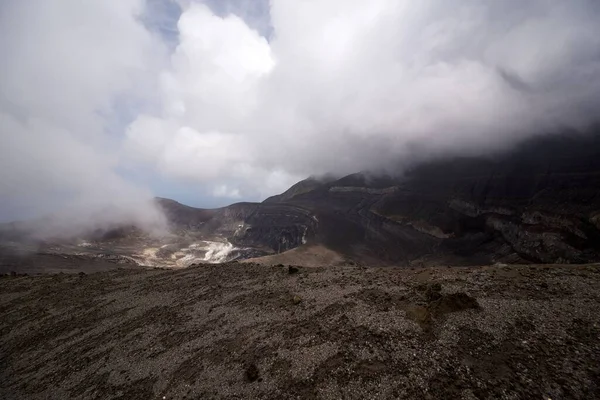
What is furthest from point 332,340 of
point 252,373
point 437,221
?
point 437,221

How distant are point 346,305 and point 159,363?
9193 millimetres

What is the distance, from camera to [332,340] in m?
13.3

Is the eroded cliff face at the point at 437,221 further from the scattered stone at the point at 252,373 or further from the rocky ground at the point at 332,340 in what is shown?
the scattered stone at the point at 252,373

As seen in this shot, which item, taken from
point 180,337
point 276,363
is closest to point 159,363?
point 180,337

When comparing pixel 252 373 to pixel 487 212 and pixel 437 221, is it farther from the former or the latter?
pixel 437 221

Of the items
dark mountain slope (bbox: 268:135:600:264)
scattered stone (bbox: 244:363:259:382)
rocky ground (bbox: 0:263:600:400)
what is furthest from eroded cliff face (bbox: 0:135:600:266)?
scattered stone (bbox: 244:363:259:382)

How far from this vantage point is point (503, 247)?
7175 centimetres

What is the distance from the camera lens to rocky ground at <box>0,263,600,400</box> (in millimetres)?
10734

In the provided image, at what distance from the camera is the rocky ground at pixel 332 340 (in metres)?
10.7

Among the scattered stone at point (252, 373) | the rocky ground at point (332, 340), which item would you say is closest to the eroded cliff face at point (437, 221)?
the rocky ground at point (332, 340)

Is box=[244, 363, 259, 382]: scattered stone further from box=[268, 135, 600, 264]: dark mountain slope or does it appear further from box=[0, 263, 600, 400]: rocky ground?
box=[268, 135, 600, 264]: dark mountain slope

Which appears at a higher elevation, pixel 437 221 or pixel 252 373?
pixel 437 221

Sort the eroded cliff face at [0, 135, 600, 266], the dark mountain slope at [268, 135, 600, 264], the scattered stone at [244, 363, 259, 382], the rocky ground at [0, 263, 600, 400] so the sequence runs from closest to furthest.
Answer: the rocky ground at [0, 263, 600, 400], the scattered stone at [244, 363, 259, 382], the dark mountain slope at [268, 135, 600, 264], the eroded cliff face at [0, 135, 600, 266]

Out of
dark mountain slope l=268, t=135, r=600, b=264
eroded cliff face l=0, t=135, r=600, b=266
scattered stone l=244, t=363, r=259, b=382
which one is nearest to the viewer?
scattered stone l=244, t=363, r=259, b=382
